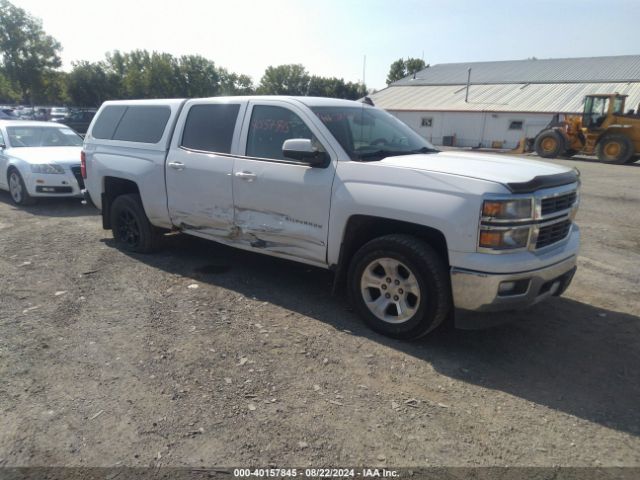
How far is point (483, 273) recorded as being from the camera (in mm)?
3326

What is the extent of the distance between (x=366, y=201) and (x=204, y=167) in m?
2.02

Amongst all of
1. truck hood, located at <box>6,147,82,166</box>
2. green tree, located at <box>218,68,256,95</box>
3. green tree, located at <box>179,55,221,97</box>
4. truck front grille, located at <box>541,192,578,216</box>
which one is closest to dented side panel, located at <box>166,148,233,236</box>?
truck front grille, located at <box>541,192,578,216</box>

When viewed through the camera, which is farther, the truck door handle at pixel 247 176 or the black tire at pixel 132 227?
the black tire at pixel 132 227

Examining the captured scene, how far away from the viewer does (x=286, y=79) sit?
266 ft

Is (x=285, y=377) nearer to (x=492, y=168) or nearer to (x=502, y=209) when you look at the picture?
(x=502, y=209)

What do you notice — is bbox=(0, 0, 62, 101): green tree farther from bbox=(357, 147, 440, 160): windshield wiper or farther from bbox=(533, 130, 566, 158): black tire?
bbox=(357, 147, 440, 160): windshield wiper

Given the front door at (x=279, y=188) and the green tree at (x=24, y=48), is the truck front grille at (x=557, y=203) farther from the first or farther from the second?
the green tree at (x=24, y=48)

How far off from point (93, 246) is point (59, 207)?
3364 mm

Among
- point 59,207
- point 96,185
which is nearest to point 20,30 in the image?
point 59,207

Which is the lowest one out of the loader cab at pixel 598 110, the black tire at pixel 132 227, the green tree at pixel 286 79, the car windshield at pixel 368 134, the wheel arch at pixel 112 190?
the black tire at pixel 132 227

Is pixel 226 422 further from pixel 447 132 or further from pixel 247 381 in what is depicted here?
pixel 447 132

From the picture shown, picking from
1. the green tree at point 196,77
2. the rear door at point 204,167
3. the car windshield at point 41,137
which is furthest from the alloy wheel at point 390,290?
the green tree at point 196,77

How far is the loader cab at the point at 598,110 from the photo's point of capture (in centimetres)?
2069

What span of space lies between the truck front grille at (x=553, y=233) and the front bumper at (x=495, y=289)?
0.20 m
